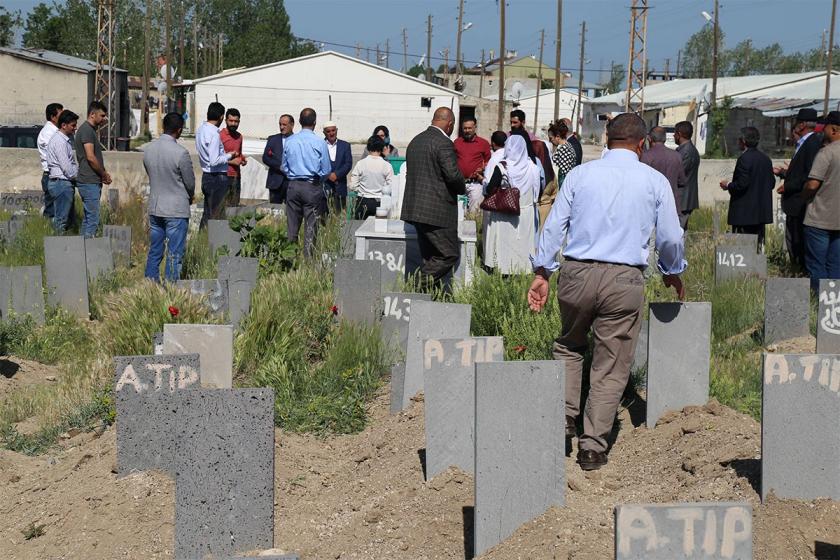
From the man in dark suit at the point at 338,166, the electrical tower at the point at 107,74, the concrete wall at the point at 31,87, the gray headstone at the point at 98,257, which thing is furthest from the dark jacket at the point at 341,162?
the concrete wall at the point at 31,87

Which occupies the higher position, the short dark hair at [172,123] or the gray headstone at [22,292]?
the short dark hair at [172,123]

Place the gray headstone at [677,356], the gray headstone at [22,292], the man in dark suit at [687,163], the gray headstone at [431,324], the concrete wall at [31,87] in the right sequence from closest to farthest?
the gray headstone at [677,356], the gray headstone at [431,324], the gray headstone at [22,292], the man in dark suit at [687,163], the concrete wall at [31,87]

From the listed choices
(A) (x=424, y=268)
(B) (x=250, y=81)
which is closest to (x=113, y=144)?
(B) (x=250, y=81)

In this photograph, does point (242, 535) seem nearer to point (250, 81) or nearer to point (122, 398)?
point (122, 398)

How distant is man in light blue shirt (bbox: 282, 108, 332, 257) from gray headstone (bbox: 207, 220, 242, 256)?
59cm

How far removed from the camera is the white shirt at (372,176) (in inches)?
556

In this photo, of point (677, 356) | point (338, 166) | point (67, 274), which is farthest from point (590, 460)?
point (338, 166)

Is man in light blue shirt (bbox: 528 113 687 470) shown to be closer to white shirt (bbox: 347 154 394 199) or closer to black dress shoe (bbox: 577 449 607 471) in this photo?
black dress shoe (bbox: 577 449 607 471)

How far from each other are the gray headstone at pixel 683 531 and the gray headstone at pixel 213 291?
5.88 m

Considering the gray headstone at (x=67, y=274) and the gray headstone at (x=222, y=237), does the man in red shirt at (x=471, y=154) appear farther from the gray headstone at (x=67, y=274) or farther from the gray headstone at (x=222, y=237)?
the gray headstone at (x=67, y=274)

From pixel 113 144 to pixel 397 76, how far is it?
22.4 metres

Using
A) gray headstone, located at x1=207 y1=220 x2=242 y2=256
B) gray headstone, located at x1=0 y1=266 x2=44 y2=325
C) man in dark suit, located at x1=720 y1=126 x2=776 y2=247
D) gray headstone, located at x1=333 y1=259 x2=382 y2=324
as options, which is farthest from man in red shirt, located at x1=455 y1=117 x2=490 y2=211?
gray headstone, located at x1=0 y1=266 x2=44 y2=325

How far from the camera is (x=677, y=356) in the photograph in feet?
22.0

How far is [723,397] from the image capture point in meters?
7.31
